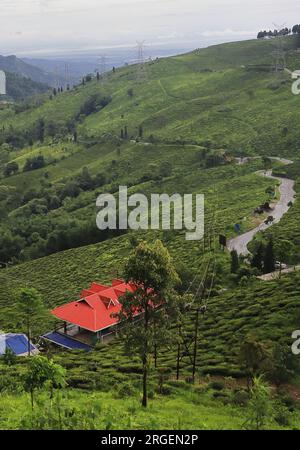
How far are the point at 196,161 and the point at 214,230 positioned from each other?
46779 millimetres

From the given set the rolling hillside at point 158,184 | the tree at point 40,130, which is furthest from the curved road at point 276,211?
the tree at point 40,130

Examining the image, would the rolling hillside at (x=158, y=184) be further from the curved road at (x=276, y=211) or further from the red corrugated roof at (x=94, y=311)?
the red corrugated roof at (x=94, y=311)

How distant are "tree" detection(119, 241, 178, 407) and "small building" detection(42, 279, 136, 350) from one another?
1683 centimetres

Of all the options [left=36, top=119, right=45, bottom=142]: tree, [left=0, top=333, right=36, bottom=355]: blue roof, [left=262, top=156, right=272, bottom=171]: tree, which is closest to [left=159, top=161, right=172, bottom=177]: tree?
[left=262, top=156, right=272, bottom=171]: tree

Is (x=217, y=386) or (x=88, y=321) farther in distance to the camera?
(x=88, y=321)

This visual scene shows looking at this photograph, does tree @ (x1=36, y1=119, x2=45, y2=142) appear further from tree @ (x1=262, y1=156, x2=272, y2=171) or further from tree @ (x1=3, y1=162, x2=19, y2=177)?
tree @ (x1=262, y1=156, x2=272, y2=171)

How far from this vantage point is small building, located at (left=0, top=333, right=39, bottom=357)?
3680cm

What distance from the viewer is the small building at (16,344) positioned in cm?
3680

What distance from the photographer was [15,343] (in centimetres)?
3806

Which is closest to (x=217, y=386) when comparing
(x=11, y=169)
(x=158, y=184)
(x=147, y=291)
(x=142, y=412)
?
(x=142, y=412)

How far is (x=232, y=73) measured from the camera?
537ft

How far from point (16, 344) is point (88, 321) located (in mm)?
5446

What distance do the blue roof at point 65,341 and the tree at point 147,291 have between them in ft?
55.8

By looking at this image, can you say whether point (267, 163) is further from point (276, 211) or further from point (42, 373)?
point (42, 373)
